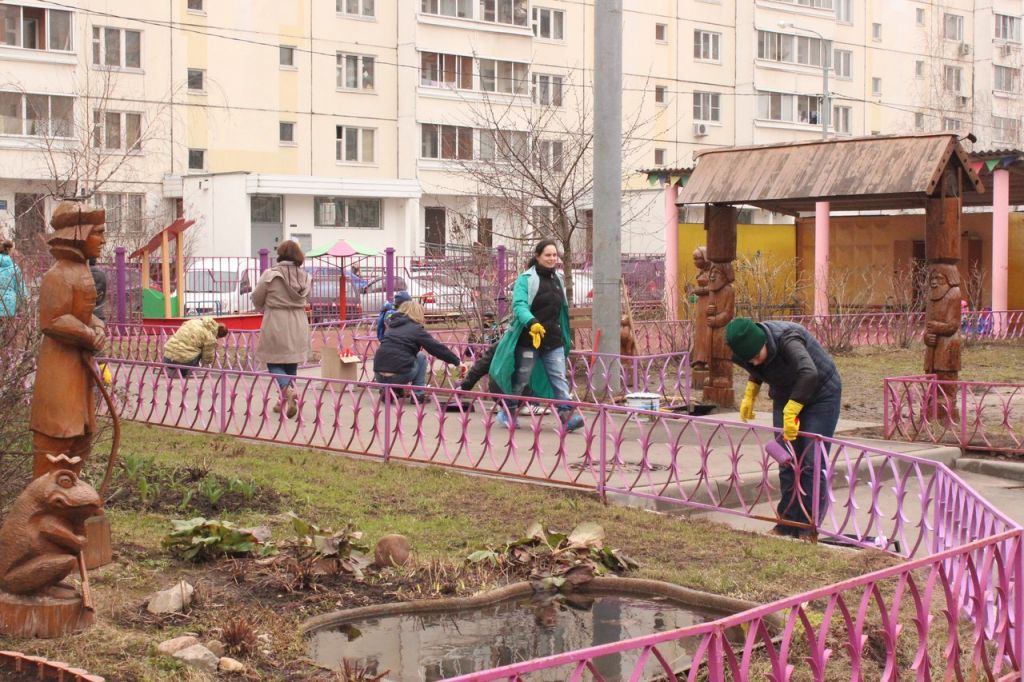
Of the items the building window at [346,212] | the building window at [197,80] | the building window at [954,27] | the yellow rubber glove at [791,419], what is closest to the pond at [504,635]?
the yellow rubber glove at [791,419]

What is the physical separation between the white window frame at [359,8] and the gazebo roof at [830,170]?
110 ft

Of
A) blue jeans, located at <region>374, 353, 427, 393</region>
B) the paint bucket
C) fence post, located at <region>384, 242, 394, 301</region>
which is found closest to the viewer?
the paint bucket

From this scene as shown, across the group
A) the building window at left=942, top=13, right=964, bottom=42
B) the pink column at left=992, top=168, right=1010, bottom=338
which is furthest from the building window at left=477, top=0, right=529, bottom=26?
the pink column at left=992, top=168, right=1010, bottom=338

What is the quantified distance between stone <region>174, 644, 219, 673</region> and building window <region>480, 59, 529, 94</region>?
43631 millimetres

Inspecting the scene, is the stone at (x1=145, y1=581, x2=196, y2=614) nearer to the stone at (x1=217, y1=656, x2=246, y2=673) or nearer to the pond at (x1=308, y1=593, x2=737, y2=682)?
the pond at (x1=308, y1=593, x2=737, y2=682)

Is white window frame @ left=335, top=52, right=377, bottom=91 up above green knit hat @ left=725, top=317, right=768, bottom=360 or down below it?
above

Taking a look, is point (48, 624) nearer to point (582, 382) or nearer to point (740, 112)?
point (582, 382)

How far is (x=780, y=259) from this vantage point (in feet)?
91.0

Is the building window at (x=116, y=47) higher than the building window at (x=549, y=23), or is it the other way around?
the building window at (x=549, y=23)

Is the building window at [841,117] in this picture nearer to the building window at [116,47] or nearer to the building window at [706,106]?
the building window at [706,106]

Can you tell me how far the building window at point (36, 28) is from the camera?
3859 cm

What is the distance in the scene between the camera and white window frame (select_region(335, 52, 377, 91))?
45.1 meters

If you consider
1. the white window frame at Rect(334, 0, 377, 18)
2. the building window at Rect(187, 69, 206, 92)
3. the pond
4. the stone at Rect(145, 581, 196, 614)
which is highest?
the white window frame at Rect(334, 0, 377, 18)

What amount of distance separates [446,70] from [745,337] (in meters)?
40.7
